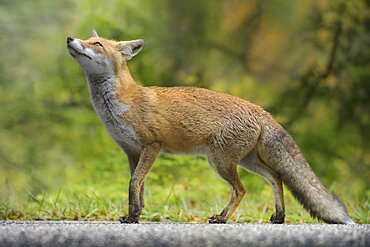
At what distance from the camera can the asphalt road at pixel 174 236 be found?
2.94 m

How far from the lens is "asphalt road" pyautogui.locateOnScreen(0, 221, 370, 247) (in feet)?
9.66

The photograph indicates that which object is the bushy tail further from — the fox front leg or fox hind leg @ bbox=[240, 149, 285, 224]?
the fox front leg

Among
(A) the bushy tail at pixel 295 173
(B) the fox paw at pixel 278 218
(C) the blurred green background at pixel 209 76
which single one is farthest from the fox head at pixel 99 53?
(C) the blurred green background at pixel 209 76

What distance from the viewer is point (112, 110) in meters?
4.20

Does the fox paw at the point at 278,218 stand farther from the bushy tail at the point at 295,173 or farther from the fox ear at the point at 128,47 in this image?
the fox ear at the point at 128,47

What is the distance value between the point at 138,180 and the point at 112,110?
1.42 feet

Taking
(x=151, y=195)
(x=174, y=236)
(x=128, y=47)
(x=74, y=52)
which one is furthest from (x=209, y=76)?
(x=174, y=236)

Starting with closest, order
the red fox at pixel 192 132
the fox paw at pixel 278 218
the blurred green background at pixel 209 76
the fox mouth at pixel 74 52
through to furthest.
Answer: the fox mouth at pixel 74 52, the red fox at pixel 192 132, the fox paw at pixel 278 218, the blurred green background at pixel 209 76

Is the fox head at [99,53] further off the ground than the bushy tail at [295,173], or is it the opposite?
the fox head at [99,53]

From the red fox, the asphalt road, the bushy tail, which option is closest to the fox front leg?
the red fox

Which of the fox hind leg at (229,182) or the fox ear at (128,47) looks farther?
the fox ear at (128,47)

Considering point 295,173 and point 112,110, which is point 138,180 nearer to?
point 112,110

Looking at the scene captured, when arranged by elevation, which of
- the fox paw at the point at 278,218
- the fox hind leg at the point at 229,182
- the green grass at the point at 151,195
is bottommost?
the green grass at the point at 151,195

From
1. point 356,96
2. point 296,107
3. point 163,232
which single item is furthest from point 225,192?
point 163,232
